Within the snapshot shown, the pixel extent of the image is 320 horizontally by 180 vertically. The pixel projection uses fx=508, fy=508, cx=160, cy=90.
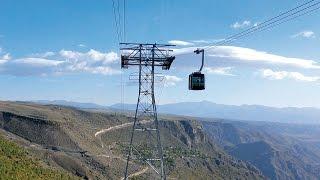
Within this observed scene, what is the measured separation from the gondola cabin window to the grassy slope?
6182 cm

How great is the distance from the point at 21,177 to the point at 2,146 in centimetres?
3297

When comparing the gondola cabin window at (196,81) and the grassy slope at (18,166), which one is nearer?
the gondola cabin window at (196,81)

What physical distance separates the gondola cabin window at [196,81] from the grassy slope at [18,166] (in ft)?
203

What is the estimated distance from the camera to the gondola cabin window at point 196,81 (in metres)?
42.2

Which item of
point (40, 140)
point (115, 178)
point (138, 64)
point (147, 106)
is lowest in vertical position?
point (115, 178)

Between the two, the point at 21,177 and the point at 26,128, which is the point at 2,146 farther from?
the point at 26,128

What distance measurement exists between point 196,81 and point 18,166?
265ft

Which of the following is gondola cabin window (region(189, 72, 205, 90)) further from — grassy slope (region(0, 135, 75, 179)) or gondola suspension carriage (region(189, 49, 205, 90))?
grassy slope (region(0, 135, 75, 179))

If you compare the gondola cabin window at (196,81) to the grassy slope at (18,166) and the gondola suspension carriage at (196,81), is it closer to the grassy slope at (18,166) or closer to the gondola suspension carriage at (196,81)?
the gondola suspension carriage at (196,81)

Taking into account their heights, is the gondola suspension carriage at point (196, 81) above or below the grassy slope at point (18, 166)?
above

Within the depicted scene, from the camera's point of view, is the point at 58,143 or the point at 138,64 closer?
the point at 138,64

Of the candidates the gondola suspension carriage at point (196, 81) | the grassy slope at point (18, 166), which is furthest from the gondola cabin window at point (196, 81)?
the grassy slope at point (18, 166)

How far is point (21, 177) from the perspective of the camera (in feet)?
330

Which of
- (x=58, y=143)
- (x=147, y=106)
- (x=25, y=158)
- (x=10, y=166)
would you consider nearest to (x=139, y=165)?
(x=58, y=143)
